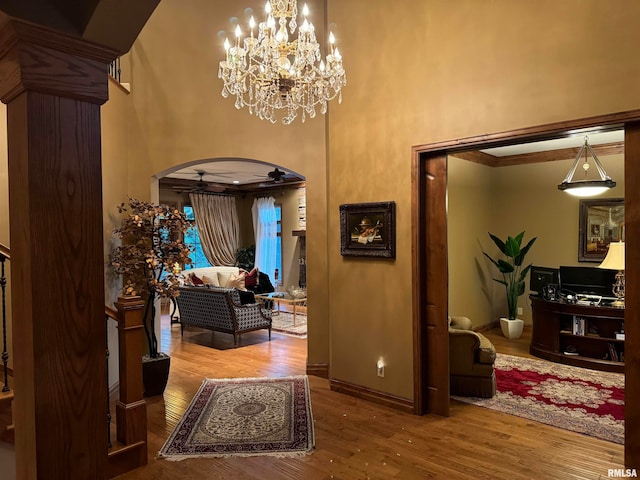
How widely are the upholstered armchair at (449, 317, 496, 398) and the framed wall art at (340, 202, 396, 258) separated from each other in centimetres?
117

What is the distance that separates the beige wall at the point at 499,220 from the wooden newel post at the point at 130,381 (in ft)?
15.4

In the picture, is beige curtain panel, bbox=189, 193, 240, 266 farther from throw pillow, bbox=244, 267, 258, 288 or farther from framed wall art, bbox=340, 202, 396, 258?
framed wall art, bbox=340, 202, 396, 258

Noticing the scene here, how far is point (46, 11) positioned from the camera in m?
1.35

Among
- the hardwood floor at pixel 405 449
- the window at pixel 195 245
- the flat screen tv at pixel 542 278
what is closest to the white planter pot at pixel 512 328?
the flat screen tv at pixel 542 278

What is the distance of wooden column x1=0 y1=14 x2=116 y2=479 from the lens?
1369 mm

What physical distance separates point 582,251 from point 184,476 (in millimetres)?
6540

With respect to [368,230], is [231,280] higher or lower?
lower

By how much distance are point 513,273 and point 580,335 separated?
6.87 ft

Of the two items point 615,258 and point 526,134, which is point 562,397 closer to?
point 615,258

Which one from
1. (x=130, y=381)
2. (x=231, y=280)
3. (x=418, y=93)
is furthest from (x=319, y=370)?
(x=231, y=280)

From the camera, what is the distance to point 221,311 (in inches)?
257

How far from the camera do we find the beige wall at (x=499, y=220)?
22.0ft

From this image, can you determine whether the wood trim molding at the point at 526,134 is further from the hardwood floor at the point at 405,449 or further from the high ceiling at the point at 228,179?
the high ceiling at the point at 228,179

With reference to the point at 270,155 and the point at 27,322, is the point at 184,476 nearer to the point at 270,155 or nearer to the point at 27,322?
the point at 27,322
